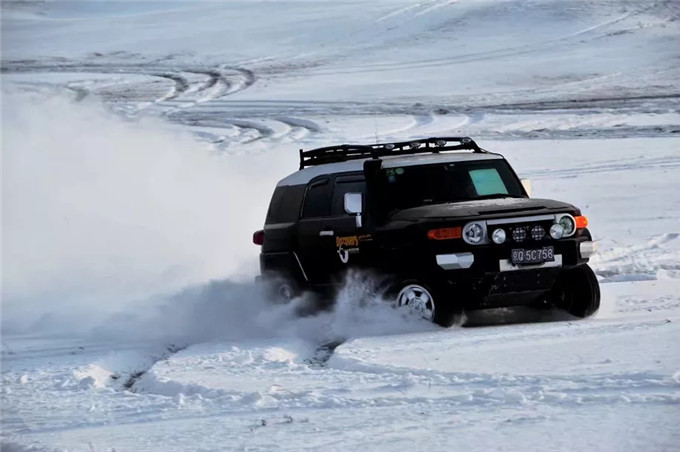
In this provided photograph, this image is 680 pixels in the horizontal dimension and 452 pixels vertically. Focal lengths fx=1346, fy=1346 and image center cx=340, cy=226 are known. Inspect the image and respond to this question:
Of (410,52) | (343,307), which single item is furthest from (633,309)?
(410,52)

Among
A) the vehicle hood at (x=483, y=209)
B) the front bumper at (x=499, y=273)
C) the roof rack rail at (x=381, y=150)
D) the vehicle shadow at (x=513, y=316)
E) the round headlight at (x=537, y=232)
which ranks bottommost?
the vehicle shadow at (x=513, y=316)

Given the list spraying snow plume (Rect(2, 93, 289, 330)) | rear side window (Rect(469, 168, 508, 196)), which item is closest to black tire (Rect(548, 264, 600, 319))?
rear side window (Rect(469, 168, 508, 196))

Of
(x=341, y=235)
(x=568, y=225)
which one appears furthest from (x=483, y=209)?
(x=341, y=235)

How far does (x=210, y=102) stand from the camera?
39.8m

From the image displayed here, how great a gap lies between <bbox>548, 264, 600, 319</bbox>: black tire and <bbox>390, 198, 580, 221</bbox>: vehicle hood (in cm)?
54

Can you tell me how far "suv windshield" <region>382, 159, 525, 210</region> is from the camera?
11375mm

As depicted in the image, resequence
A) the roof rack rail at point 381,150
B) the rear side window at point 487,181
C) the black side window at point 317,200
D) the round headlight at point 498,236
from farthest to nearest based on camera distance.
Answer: the roof rack rail at point 381,150 < the black side window at point 317,200 < the rear side window at point 487,181 < the round headlight at point 498,236

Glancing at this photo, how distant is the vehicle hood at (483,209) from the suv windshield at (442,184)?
168 mm

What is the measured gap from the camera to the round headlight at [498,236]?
10.5 m

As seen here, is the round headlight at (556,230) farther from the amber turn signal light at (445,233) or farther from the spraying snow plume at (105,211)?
the spraying snow plume at (105,211)

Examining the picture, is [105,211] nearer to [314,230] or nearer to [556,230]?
[314,230]

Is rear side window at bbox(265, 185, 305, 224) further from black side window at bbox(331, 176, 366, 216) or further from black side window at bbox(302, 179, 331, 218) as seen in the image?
black side window at bbox(331, 176, 366, 216)

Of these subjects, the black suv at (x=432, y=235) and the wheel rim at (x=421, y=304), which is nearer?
the black suv at (x=432, y=235)

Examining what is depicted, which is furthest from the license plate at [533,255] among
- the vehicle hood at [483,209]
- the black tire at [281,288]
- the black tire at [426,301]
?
the black tire at [281,288]
